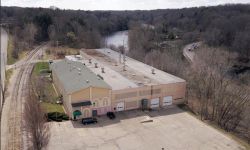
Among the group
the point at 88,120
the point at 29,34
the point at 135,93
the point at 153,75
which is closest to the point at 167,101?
the point at 135,93

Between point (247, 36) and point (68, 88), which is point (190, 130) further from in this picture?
point (247, 36)

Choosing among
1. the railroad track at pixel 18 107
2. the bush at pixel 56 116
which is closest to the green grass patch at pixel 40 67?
the railroad track at pixel 18 107

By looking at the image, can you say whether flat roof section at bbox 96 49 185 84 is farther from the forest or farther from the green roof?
the green roof

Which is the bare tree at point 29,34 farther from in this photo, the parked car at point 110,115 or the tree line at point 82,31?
the parked car at point 110,115

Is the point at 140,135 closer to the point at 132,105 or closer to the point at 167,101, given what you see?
the point at 132,105

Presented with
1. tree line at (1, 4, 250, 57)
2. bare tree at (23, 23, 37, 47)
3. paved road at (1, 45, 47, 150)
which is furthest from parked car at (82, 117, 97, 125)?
bare tree at (23, 23, 37, 47)

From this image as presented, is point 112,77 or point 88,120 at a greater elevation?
point 112,77

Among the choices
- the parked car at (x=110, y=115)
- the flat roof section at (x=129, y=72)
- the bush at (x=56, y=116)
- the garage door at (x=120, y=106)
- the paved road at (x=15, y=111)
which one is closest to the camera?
the paved road at (x=15, y=111)
